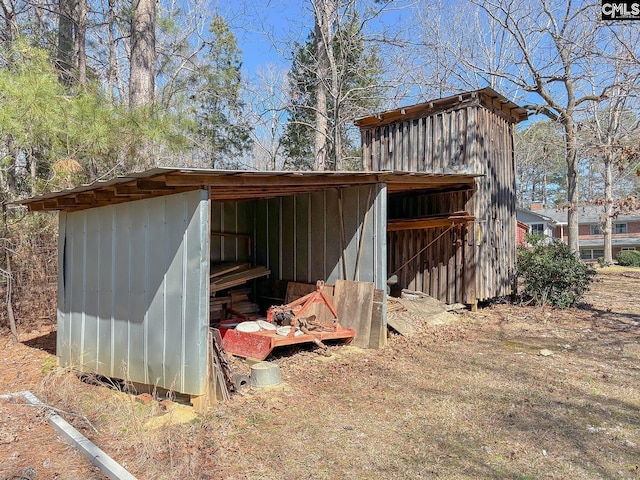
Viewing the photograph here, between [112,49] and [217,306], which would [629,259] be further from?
[112,49]

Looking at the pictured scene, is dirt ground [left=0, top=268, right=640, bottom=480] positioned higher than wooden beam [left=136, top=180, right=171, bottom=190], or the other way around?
wooden beam [left=136, top=180, right=171, bottom=190]

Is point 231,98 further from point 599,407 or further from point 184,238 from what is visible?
point 599,407

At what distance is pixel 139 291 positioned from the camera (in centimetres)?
496

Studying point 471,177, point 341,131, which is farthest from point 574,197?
point 471,177

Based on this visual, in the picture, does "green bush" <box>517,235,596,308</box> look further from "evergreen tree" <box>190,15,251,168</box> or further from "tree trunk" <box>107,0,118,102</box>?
"tree trunk" <box>107,0,118,102</box>

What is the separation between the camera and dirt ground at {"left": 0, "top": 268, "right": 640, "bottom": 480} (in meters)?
3.17

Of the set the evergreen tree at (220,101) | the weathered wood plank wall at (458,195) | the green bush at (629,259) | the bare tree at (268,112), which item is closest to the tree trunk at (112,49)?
the evergreen tree at (220,101)

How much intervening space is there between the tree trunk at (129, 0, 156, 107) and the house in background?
26721mm

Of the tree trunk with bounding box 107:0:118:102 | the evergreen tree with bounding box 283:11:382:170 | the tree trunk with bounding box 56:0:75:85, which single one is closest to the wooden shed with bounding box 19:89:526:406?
the evergreen tree with bounding box 283:11:382:170

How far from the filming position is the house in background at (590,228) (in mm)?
31344

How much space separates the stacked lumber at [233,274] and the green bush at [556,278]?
5495 millimetres

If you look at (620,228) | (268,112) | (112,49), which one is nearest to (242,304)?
(112,49)

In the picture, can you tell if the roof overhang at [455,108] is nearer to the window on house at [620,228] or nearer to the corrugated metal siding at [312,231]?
the corrugated metal siding at [312,231]

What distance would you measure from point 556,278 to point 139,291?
7.92 meters
